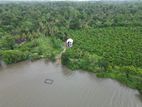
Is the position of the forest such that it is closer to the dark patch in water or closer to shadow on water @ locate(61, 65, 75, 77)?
shadow on water @ locate(61, 65, 75, 77)

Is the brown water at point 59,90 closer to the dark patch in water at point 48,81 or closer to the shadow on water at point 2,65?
the dark patch in water at point 48,81

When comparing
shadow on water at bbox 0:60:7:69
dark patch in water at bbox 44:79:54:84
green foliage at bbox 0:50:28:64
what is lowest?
shadow on water at bbox 0:60:7:69

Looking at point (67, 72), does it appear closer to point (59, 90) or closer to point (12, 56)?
point (59, 90)

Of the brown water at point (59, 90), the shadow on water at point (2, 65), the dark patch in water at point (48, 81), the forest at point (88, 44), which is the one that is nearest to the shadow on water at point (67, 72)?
the brown water at point (59, 90)

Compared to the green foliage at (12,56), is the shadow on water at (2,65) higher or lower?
lower

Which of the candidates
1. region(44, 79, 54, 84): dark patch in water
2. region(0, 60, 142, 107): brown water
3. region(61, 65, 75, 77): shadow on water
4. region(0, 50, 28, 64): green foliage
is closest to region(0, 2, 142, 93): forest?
region(0, 50, 28, 64): green foliage

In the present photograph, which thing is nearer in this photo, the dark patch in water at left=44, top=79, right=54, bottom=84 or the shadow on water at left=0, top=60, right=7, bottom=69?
the dark patch in water at left=44, top=79, right=54, bottom=84

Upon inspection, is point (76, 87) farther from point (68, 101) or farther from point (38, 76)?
point (38, 76)

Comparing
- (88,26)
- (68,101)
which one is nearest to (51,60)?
(68,101)

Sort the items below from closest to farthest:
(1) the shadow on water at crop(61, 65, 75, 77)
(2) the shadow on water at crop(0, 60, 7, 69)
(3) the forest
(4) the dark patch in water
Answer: (4) the dark patch in water < (3) the forest < (1) the shadow on water at crop(61, 65, 75, 77) < (2) the shadow on water at crop(0, 60, 7, 69)
